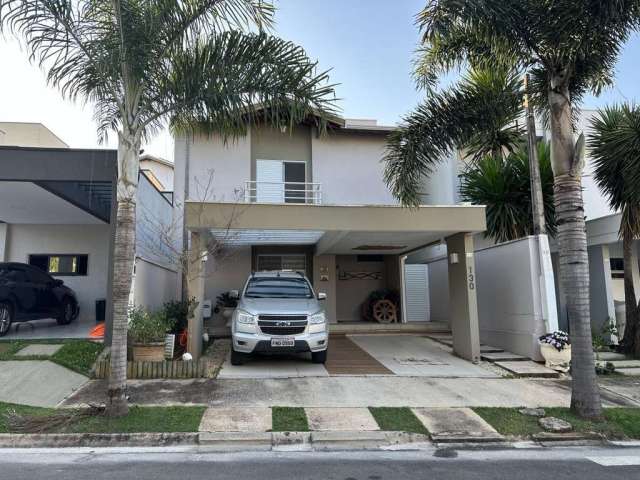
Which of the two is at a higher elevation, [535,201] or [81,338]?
[535,201]

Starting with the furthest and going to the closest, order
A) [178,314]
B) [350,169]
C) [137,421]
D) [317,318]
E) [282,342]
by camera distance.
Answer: [350,169] → [178,314] → [317,318] → [282,342] → [137,421]

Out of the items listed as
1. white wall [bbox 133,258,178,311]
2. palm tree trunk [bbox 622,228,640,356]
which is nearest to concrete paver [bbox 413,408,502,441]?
white wall [bbox 133,258,178,311]

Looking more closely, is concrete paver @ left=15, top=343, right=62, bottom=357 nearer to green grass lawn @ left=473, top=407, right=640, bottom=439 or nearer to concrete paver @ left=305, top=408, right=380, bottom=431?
concrete paver @ left=305, top=408, right=380, bottom=431

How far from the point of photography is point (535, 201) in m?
10.5

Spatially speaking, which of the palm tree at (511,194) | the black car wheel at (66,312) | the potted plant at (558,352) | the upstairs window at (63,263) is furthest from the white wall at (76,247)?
the potted plant at (558,352)

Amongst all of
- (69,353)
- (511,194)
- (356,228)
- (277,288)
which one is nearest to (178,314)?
(69,353)

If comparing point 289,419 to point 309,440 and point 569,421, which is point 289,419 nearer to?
point 309,440

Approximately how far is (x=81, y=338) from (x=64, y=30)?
6457 millimetres

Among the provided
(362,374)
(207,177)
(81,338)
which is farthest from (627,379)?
(207,177)

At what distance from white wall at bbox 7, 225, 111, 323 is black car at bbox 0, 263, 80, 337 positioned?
5.83 feet

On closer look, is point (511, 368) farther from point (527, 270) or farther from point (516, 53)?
point (516, 53)

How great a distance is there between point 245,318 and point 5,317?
5.73 metres

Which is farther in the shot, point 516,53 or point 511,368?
point 511,368

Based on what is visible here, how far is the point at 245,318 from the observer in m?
8.55
